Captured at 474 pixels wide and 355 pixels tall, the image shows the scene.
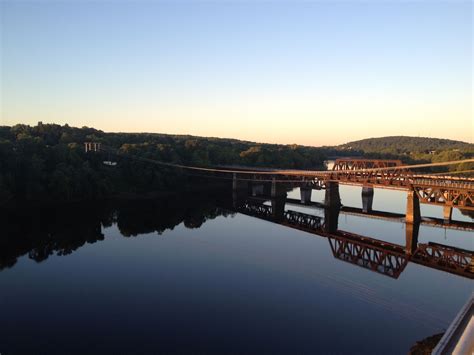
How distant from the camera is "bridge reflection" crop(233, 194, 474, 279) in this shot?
36.1 metres

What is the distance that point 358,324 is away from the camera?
2508cm

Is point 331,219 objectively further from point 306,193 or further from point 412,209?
point 306,193

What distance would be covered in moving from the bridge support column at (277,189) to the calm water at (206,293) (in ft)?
99.7

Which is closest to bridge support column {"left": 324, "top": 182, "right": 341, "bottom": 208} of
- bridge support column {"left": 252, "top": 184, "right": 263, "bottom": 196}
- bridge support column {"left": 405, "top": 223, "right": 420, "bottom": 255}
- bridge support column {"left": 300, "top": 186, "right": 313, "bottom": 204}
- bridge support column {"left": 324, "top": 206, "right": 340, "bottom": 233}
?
bridge support column {"left": 324, "top": 206, "right": 340, "bottom": 233}

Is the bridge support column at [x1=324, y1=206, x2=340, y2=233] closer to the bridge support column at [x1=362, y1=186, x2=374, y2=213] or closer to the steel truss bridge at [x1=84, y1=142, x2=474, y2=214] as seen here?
the steel truss bridge at [x1=84, y1=142, x2=474, y2=214]

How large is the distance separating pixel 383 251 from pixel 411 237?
28.4ft

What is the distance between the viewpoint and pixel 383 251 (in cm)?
4141

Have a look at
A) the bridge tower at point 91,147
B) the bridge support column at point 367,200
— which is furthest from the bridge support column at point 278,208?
the bridge tower at point 91,147

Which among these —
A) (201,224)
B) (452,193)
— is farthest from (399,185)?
(201,224)

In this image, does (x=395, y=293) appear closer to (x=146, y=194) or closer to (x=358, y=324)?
(x=358, y=324)

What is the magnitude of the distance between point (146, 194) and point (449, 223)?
5478 centimetres

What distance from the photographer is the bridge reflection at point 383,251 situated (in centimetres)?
3609

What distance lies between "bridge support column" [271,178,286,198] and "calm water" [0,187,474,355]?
30401mm

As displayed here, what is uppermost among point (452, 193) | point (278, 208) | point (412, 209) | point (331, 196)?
point (452, 193)
